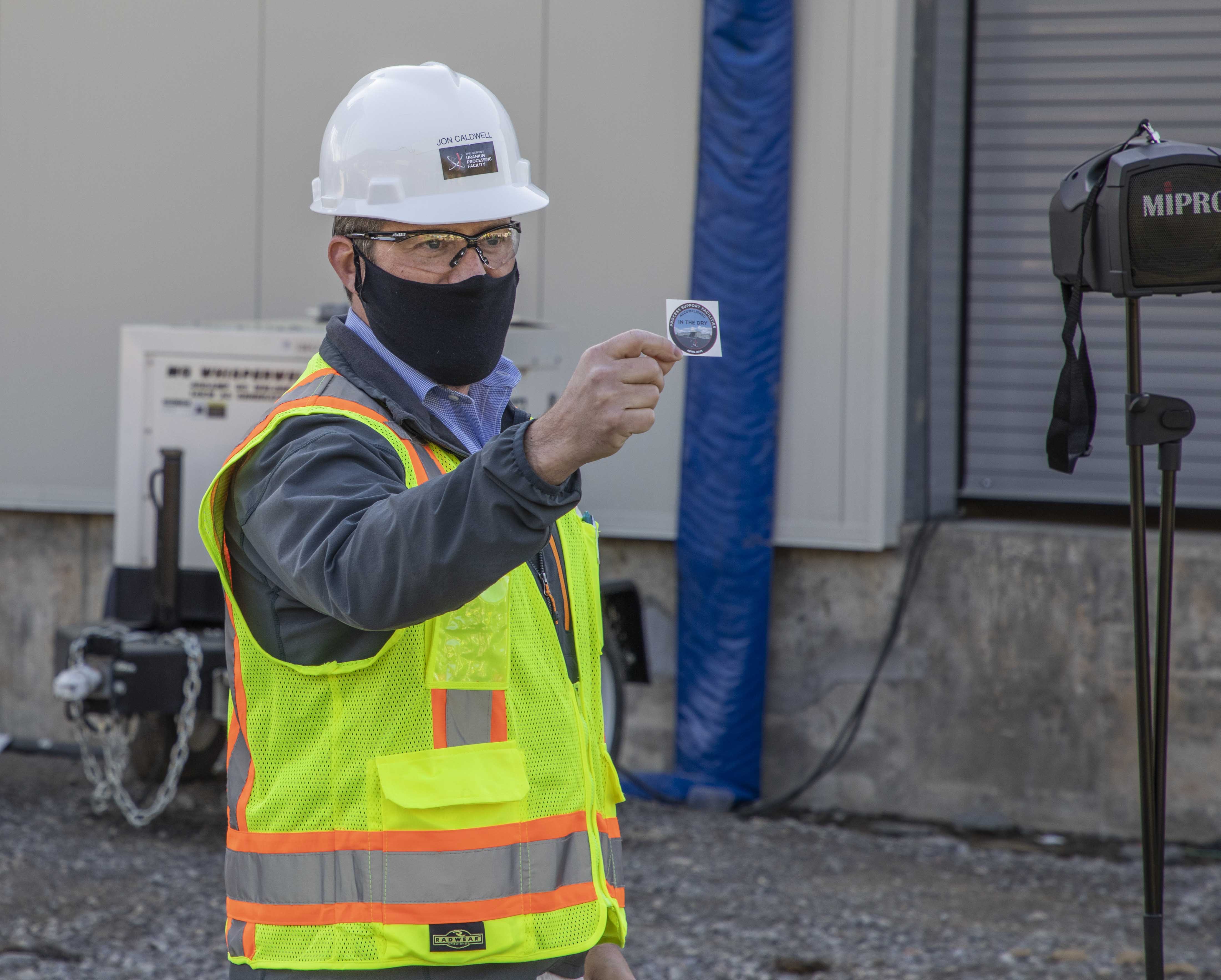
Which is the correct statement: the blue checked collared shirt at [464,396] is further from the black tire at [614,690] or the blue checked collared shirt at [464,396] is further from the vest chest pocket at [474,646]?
the black tire at [614,690]

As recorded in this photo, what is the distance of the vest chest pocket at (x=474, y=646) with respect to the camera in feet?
6.04

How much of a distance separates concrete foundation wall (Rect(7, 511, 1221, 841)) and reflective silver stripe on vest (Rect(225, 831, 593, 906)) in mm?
4264

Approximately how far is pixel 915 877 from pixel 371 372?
3940 millimetres

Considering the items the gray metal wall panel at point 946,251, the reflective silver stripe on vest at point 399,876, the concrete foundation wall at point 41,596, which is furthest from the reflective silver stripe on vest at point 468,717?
the concrete foundation wall at point 41,596

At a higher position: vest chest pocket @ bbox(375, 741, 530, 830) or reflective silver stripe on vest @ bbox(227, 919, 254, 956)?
vest chest pocket @ bbox(375, 741, 530, 830)

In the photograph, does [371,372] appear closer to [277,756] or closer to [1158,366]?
[277,756]

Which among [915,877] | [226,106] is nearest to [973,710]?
[915,877]

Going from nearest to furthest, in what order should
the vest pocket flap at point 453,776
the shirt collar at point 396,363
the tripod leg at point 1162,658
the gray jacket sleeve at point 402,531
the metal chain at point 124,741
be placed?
the gray jacket sleeve at point 402,531, the vest pocket flap at point 453,776, the shirt collar at point 396,363, the tripod leg at point 1162,658, the metal chain at point 124,741

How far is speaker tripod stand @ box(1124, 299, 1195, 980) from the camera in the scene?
2.98 m

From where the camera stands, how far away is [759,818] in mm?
6008

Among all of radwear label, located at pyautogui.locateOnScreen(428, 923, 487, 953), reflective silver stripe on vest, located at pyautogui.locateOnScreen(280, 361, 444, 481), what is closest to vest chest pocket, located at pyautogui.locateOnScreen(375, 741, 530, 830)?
radwear label, located at pyautogui.locateOnScreen(428, 923, 487, 953)

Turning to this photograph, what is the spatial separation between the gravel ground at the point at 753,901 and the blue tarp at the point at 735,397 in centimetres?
48

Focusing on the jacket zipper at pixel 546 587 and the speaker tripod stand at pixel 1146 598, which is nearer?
the jacket zipper at pixel 546 587

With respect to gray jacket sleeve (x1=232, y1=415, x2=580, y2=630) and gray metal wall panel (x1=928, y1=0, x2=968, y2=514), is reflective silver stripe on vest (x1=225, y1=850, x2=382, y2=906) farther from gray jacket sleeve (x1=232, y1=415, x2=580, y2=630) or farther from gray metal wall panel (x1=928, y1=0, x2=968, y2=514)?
gray metal wall panel (x1=928, y1=0, x2=968, y2=514)
